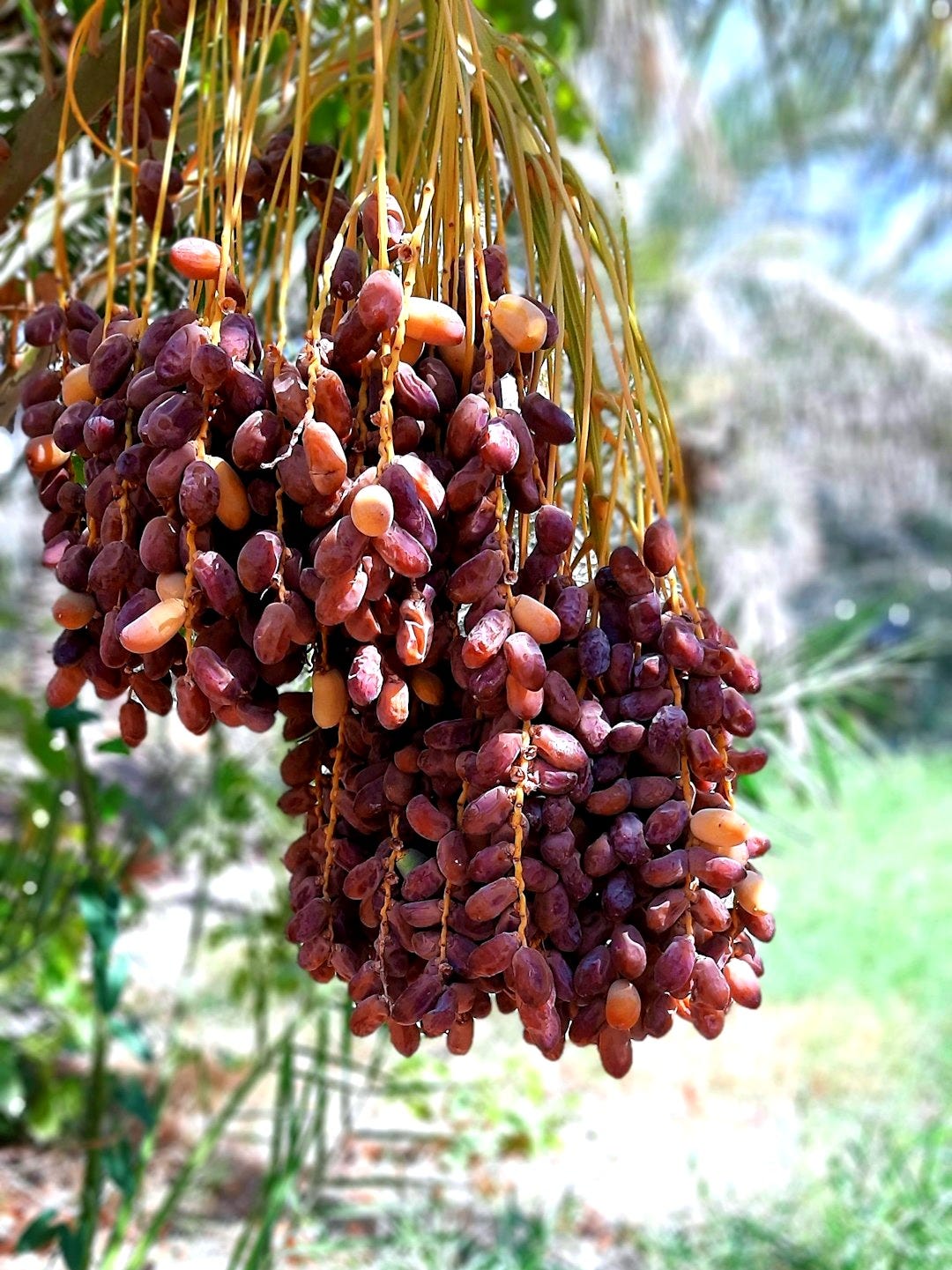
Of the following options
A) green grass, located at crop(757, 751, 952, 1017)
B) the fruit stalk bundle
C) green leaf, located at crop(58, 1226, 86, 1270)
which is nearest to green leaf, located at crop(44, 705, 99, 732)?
the fruit stalk bundle

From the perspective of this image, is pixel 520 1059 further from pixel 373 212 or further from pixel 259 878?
pixel 373 212

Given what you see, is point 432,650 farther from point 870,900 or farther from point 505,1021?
point 870,900

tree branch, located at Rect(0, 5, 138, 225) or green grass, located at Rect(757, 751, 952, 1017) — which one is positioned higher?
green grass, located at Rect(757, 751, 952, 1017)

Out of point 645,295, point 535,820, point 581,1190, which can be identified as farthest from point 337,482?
point 645,295

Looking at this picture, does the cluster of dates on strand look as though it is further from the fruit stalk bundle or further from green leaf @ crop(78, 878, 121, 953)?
green leaf @ crop(78, 878, 121, 953)

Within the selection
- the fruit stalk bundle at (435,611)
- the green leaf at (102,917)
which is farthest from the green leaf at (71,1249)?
the fruit stalk bundle at (435,611)

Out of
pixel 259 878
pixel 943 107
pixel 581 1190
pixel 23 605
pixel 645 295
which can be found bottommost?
pixel 581 1190
